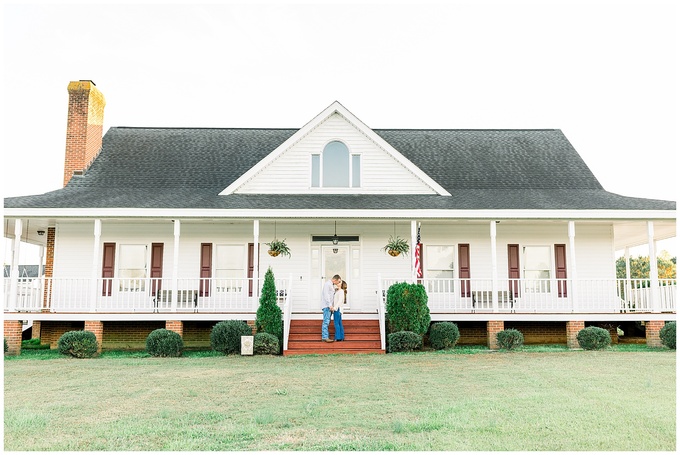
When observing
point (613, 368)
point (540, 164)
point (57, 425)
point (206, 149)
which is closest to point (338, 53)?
point (206, 149)

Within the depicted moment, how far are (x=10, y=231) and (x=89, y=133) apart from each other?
3998 millimetres

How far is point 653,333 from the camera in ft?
60.5

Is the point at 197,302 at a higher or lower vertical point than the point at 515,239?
lower

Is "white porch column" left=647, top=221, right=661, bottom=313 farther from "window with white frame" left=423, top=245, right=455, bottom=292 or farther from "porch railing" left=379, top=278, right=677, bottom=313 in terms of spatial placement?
"window with white frame" left=423, top=245, right=455, bottom=292

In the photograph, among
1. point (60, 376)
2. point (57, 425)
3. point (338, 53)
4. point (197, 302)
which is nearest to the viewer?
point (57, 425)

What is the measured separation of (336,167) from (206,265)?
501 centimetres

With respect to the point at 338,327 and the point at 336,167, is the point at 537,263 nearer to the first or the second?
the point at 336,167

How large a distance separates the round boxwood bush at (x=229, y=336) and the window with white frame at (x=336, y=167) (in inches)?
231

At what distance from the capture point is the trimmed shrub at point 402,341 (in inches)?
651

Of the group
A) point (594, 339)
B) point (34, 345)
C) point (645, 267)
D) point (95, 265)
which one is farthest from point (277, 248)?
point (645, 267)

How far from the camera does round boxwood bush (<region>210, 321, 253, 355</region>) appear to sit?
54.1 ft

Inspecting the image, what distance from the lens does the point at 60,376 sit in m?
13.2

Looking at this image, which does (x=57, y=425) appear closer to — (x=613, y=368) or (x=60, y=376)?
(x=60, y=376)

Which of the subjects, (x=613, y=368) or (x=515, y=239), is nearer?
(x=613, y=368)
